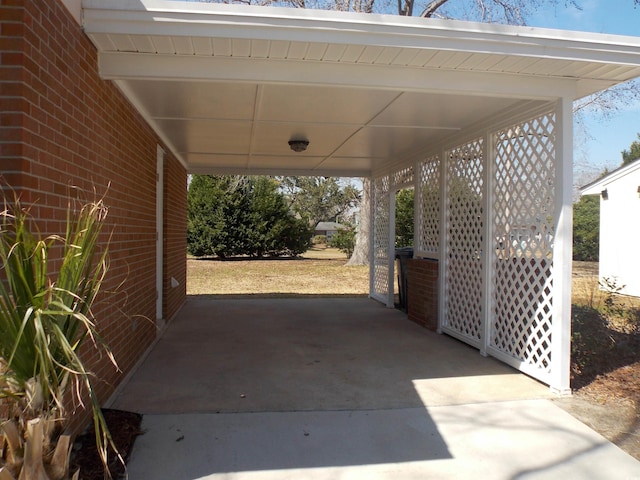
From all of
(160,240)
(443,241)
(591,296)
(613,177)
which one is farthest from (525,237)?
(613,177)

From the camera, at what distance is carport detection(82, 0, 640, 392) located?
134 inches

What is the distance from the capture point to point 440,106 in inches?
197

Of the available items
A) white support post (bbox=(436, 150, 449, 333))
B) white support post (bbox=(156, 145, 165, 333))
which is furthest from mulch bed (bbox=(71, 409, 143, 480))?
white support post (bbox=(436, 150, 449, 333))

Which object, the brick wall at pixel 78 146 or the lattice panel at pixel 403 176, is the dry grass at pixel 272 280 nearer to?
the lattice panel at pixel 403 176

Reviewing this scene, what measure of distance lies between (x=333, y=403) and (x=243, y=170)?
6.86 m

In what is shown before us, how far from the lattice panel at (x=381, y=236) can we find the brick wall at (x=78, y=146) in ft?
16.9

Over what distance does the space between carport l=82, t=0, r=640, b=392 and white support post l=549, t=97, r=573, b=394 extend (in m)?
0.01

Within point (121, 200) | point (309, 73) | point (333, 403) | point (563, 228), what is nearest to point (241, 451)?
point (333, 403)

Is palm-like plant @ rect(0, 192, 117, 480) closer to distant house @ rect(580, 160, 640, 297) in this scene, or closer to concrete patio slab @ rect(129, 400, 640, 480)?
concrete patio slab @ rect(129, 400, 640, 480)

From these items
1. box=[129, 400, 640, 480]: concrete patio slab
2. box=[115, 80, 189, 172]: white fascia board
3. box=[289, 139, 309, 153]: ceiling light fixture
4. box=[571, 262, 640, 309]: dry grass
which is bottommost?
box=[129, 400, 640, 480]: concrete patio slab

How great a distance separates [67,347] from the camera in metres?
1.73

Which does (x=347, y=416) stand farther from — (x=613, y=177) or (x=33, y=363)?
(x=613, y=177)

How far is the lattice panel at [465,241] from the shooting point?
19.5 ft

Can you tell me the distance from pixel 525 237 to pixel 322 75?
2733 mm
